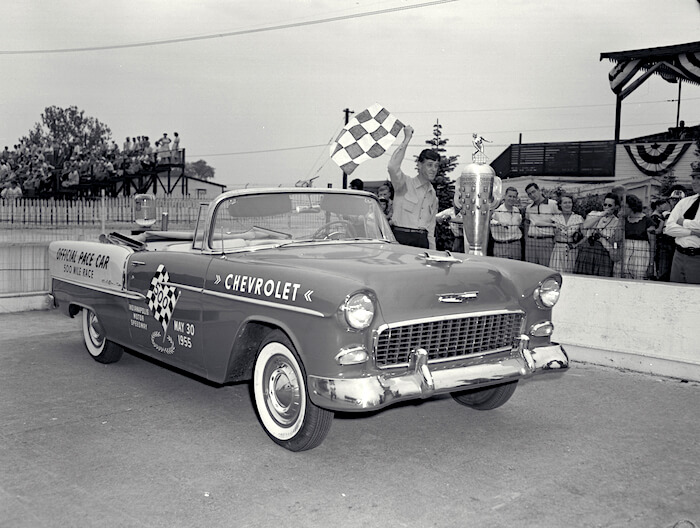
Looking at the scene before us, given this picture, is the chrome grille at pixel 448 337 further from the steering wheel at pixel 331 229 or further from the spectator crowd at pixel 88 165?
the spectator crowd at pixel 88 165

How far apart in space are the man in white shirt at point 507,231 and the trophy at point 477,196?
2717 millimetres

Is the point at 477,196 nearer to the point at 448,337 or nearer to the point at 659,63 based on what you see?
the point at 448,337

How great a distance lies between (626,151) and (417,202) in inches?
515

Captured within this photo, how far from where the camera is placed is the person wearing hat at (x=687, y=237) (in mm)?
7059

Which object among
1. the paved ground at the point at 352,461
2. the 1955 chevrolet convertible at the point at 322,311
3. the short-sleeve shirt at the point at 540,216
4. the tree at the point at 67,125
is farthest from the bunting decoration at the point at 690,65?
the tree at the point at 67,125

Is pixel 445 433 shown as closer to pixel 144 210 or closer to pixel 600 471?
pixel 600 471

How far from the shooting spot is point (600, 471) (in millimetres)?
3889

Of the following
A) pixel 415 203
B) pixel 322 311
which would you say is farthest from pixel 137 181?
pixel 322 311

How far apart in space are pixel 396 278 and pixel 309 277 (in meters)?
0.47

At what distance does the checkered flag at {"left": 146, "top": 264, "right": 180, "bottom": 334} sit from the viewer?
5.14m

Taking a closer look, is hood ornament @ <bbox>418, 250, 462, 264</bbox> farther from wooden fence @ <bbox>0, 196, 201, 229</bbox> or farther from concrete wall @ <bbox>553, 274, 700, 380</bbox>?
wooden fence @ <bbox>0, 196, 201, 229</bbox>

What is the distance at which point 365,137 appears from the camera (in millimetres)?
8109

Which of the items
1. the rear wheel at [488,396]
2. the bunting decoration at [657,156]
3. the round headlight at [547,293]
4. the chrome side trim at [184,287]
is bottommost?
the rear wheel at [488,396]

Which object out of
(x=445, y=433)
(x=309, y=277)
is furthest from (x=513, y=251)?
(x=309, y=277)
